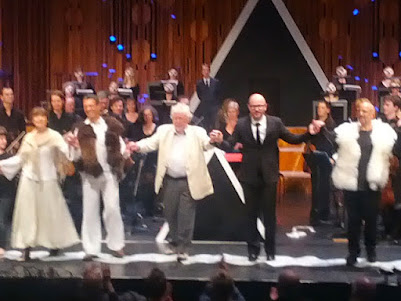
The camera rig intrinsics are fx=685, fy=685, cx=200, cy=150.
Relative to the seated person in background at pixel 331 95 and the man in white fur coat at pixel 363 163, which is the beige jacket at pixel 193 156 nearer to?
the man in white fur coat at pixel 363 163

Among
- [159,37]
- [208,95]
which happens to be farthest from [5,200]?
[159,37]

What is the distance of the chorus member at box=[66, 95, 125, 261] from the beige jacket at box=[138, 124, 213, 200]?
0.33 metres

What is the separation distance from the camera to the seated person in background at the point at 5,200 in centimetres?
671

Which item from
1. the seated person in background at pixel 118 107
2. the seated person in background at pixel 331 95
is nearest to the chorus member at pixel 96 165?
the seated person in background at pixel 118 107

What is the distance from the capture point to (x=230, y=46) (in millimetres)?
11664

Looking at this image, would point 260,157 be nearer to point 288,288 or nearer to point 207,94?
point 288,288

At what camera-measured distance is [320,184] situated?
25.6 feet

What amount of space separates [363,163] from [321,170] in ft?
A: 5.83

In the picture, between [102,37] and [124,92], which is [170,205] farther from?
[102,37]

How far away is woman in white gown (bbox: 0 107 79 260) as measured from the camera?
624 centimetres

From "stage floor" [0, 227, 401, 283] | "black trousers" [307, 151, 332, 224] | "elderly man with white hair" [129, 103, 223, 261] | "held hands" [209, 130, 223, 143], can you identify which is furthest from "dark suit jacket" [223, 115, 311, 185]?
"black trousers" [307, 151, 332, 224]

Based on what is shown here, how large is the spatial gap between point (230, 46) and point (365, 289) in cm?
799

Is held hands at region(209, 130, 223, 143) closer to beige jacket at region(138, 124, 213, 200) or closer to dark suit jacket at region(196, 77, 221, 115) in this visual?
beige jacket at region(138, 124, 213, 200)

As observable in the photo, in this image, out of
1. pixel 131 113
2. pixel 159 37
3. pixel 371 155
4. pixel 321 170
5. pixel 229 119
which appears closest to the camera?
pixel 371 155
